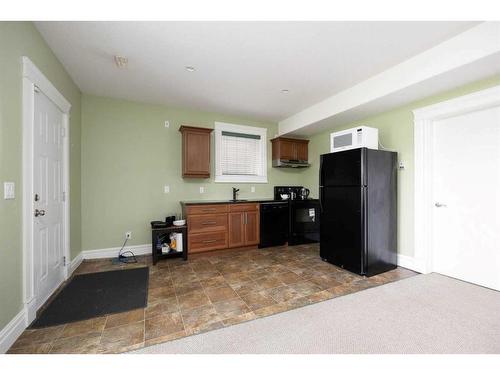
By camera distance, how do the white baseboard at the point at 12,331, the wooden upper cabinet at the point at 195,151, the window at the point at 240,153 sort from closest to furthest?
the white baseboard at the point at 12,331 → the wooden upper cabinet at the point at 195,151 → the window at the point at 240,153

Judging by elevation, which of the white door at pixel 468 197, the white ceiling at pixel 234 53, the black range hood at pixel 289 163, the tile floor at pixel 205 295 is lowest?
the tile floor at pixel 205 295

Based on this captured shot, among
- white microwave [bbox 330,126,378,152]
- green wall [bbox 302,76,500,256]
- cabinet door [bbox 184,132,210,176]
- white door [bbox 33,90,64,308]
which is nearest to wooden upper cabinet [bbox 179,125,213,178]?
cabinet door [bbox 184,132,210,176]

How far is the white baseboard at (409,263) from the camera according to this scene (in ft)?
9.60

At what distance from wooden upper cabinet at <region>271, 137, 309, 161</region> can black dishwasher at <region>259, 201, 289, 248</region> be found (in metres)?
1.12

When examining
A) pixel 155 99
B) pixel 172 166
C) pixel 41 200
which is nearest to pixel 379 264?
pixel 172 166

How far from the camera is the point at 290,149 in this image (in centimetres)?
474

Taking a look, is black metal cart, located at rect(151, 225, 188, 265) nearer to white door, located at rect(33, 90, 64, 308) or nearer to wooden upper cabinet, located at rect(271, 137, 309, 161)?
white door, located at rect(33, 90, 64, 308)

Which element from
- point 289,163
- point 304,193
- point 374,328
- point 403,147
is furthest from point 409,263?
point 289,163

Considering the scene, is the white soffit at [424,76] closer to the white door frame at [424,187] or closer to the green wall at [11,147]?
the white door frame at [424,187]

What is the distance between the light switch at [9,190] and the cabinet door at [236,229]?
2.63 metres

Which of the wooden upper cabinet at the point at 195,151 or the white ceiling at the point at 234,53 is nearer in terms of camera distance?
the white ceiling at the point at 234,53

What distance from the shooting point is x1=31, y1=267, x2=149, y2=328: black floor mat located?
1954 mm

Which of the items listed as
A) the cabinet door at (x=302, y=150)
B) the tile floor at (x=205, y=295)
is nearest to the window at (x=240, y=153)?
the cabinet door at (x=302, y=150)
